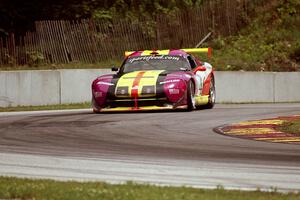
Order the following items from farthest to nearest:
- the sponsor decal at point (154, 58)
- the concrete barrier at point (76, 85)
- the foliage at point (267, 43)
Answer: the foliage at point (267, 43), the concrete barrier at point (76, 85), the sponsor decal at point (154, 58)

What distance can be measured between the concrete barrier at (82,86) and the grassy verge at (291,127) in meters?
11.0

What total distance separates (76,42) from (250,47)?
25.6 ft

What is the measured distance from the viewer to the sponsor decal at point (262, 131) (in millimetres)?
13922

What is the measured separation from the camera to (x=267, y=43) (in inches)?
1379

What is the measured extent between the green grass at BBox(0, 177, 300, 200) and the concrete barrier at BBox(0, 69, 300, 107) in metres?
16.2

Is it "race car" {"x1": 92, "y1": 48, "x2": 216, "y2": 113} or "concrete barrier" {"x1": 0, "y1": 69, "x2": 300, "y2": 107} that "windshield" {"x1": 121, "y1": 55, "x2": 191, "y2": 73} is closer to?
"race car" {"x1": 92, "y1": 48, "x2": 216, "y2": 113}

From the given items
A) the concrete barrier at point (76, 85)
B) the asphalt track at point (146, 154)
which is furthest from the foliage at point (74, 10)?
the asphalt track at point (146, 154)

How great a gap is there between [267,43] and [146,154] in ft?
78.1

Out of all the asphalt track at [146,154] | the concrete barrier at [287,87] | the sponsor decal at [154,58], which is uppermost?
the sponsor decal at [154,58]

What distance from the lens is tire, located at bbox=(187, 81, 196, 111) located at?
1984 centimetres

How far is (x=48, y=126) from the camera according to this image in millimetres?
16469

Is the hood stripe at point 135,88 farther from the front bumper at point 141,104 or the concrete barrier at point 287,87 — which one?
the concrete barrier at point 287,87

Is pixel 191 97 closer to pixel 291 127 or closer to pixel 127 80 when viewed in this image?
pixel 127 80

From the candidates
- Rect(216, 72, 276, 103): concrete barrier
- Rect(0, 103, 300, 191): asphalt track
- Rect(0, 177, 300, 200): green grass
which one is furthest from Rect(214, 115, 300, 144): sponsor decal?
Rect(216, 72, 276, 103): concrete barrier
